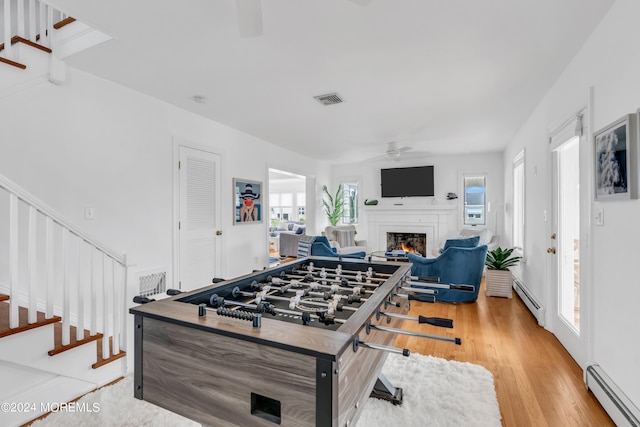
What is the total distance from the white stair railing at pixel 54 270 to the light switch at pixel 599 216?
341cm

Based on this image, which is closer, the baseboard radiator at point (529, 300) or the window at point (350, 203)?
the baseboard radiator at point (529, 300)

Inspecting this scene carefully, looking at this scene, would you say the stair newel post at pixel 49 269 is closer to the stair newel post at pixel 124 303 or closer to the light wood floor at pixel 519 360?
the stair newel post at pixel 124 303

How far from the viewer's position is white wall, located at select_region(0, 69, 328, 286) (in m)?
2.38

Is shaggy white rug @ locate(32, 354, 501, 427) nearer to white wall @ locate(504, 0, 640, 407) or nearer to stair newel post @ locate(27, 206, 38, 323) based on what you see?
stair newel post @ locate(27, 206, 38, 323)

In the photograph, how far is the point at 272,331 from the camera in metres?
1.00

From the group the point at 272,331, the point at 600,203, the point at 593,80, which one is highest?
the point at 593,80

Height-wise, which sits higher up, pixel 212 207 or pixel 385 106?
pixel 385 106

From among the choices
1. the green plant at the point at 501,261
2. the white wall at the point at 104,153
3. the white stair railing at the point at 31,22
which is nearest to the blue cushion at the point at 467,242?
the green plant at the point at 501,261

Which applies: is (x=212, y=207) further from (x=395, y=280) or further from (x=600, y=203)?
(x=600, y=203)

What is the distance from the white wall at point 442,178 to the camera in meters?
6.42

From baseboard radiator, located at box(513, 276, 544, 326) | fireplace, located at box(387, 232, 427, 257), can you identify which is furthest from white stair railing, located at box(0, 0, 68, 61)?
fireplace, located at box(387, 232, 427, 257)

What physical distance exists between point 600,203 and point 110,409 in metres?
3.47

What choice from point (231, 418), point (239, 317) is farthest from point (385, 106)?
point (231, 418)

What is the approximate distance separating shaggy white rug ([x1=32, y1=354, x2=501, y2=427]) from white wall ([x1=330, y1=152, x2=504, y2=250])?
4.99 m
